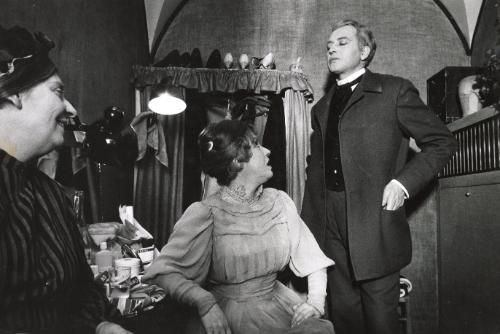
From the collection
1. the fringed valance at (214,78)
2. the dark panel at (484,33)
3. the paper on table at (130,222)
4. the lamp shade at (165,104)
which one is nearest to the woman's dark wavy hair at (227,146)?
the paper on table at (130,222)

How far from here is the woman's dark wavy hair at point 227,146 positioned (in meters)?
1.70

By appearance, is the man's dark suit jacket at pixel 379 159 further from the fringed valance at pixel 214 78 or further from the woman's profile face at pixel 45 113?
the woman's profile face at pixel 45 113

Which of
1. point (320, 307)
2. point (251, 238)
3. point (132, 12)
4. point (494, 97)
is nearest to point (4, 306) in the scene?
point (251, 238)

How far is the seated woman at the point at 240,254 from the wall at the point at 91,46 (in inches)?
18.4

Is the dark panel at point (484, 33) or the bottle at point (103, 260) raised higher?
the dark panel at point (484, 33)

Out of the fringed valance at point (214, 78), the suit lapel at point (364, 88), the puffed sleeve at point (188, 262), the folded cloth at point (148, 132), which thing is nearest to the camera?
the puffed sleeve at point (188, 262)

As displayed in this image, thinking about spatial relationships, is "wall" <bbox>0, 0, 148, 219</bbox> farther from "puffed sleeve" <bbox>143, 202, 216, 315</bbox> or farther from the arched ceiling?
the arched ceiling

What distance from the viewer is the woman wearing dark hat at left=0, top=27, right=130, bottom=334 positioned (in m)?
0.78

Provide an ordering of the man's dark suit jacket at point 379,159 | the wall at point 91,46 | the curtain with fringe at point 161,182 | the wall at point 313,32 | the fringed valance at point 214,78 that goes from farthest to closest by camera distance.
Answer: the wall at point 313,32
the fringed valance at point 214,78
the curtain with fringe at point 161,182
the man's dark suit jacket at point 379,159
the wall at point 91,46

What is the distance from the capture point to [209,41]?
372 centimetres

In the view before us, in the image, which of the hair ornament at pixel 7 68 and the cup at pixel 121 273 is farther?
the cup at pixel 121 273

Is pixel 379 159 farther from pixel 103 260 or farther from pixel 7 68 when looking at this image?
pixel 7 68

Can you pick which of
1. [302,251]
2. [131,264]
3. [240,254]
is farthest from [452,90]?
[131,264]

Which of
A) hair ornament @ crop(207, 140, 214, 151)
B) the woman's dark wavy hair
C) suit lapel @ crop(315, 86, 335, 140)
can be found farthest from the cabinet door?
hair ornament @ crop(207, 140, 214, 151)
